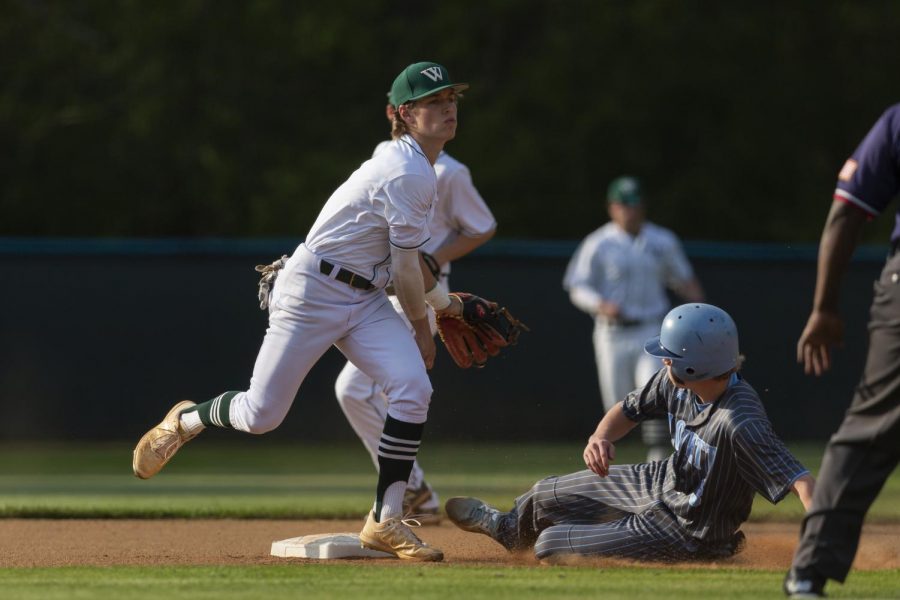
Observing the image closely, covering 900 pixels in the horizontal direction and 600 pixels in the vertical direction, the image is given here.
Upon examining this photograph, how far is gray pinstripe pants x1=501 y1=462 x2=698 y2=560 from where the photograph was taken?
6.18m

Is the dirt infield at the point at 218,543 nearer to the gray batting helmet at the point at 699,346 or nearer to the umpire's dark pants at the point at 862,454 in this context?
the gray batting helmet at the point at 699,346

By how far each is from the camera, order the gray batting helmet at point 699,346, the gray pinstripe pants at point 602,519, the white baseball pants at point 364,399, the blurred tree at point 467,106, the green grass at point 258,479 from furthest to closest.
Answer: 1. the blurred tree at point 467,106
2. the green grass at point 258,479
3. the white baseball pants at point 364,399
4. the gray pinstripe pants at point 602,519
5. the gray batting helmet at point 699,346

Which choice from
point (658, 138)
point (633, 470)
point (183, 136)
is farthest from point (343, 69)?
point (633, 470)

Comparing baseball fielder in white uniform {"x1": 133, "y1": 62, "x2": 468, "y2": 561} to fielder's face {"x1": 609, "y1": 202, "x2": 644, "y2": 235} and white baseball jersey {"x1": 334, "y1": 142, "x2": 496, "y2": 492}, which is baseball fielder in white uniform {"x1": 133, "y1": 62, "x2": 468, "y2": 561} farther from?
fielder's face {"x1": 609, "y1": 202, "x2": 644, "y2": 235}

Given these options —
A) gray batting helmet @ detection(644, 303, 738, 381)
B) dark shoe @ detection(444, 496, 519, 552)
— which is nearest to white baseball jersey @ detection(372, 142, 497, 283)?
dark shoe @ detection(444, 496, 519, 552)

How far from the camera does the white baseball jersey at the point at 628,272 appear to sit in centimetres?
1104

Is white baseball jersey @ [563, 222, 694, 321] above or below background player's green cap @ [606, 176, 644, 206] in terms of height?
below

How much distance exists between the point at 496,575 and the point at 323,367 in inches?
303

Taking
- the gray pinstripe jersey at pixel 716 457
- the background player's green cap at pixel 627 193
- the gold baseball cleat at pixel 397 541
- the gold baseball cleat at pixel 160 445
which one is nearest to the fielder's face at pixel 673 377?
the gray pinstripe jersey at pixel 716 457

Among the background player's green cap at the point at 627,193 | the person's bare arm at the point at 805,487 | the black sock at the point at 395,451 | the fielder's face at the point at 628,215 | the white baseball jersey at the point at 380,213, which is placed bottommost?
the black sock at the point at 395,451

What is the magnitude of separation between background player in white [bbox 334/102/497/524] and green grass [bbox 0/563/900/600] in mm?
1591

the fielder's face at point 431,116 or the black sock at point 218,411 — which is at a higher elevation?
the fielder's face at point 431,116

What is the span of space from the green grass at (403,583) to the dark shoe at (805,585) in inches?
8.5

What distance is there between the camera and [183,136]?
20156mm
